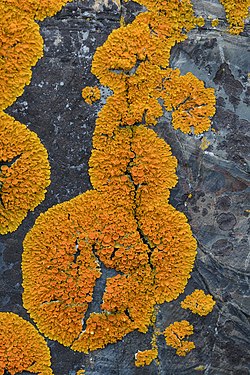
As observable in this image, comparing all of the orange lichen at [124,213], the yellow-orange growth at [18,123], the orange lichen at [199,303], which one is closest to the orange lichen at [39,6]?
the yellow-orange growth at [18,123]

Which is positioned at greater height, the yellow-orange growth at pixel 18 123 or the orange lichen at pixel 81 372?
the yellow-orange growth at pixel 18 123

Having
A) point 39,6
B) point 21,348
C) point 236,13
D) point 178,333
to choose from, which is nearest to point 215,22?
point 236,13

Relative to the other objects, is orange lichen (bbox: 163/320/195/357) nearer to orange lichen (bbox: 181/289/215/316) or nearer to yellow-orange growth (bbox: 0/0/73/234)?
orange lichen (bbox: 181/289/215/316)

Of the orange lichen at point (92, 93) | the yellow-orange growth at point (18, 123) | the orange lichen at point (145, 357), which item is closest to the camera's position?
the yellow-orange growth at point (18, 123)

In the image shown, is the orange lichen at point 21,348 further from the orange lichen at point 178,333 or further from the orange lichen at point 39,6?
the orange lichen at point 39,6

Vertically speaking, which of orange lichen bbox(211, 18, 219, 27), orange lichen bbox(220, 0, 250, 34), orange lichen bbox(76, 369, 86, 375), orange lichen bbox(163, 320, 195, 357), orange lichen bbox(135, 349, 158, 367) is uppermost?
orange lichen bbox(220, 0, 250, 34)

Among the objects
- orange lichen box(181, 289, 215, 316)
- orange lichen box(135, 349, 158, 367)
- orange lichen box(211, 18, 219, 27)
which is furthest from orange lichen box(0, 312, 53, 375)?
orange lichen box(211, 18, 219, 27)

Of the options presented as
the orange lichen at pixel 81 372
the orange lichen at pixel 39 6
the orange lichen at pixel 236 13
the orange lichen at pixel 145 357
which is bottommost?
the orange lichen at pixel 81 372
